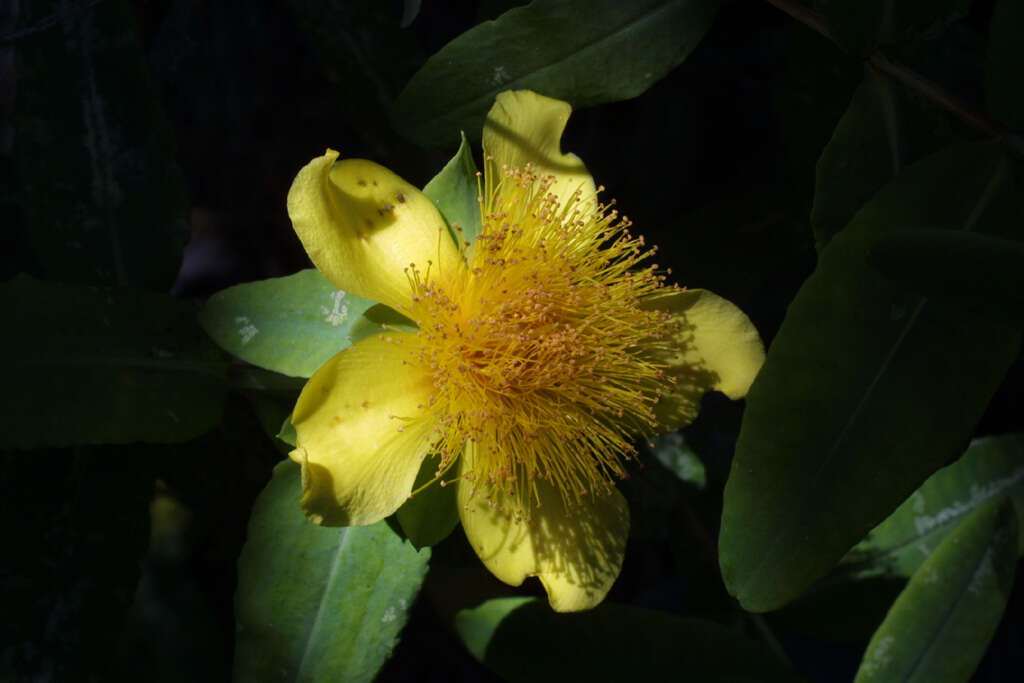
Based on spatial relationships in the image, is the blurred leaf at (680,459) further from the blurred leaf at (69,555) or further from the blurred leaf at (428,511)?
the blurred leaf at (69,555)

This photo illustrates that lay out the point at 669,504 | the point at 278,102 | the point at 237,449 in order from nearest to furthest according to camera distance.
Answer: the point at 237,449 → the point at 669,504 → the point at 278,102

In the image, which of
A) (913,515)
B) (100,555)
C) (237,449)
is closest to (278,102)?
(237,449)

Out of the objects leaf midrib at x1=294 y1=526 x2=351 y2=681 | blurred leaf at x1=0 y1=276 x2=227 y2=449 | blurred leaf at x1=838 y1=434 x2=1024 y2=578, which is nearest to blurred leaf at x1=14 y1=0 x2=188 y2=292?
blurred leaf at x1=0 y1=276 x2=227 y2=449

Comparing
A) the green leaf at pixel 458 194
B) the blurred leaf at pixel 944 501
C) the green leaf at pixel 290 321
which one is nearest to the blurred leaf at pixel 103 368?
the green leaf at pixel 290 321

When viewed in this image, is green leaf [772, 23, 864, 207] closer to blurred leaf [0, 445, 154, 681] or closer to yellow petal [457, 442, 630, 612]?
yellow petal [457, 442, 630, 612]

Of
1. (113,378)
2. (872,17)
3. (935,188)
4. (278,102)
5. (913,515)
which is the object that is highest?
(872,17)

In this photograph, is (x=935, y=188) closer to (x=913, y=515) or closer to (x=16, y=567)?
(x=913, y=515)

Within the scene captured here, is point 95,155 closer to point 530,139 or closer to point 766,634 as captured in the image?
point 530,139
